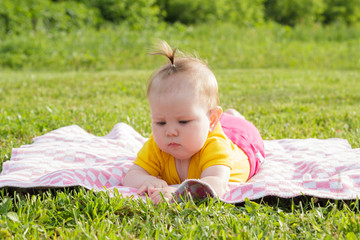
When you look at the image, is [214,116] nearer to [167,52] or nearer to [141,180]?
[167,52]

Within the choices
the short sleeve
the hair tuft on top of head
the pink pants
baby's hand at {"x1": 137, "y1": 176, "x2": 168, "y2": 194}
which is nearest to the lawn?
baby's hand at {"x1": 137, "y1": 176, "x2": 168, "y2": 194}

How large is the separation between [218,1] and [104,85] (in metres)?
10.1

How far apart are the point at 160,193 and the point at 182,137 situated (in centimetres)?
41

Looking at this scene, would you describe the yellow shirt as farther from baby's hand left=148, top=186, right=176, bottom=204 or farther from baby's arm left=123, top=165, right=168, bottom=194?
baby's hand left=148, top=186, right=176, bottom=204

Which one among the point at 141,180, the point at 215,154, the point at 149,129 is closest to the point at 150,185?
the point at 141,180

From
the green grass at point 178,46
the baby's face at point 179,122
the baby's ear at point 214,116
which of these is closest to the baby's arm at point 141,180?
the baby's face at point 179,122

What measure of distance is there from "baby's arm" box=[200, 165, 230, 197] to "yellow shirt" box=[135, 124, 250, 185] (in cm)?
4

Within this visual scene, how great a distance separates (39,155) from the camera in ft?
12.0

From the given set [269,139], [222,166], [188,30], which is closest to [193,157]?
[222,166]

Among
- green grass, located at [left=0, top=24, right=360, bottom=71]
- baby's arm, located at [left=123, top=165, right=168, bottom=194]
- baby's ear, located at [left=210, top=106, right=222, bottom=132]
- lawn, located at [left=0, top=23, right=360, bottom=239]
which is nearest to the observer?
lawn, located at [left=0, top=23, right=360, bottom=239]

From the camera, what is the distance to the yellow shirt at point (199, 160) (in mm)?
2816

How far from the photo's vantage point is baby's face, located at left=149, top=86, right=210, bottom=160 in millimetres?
2637

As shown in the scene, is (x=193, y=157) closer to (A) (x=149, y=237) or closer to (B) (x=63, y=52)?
(A) (x=149, y=237)

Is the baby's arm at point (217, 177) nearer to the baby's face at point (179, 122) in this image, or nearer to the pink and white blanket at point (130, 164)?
the pink and white blanket at point (130, 164)
